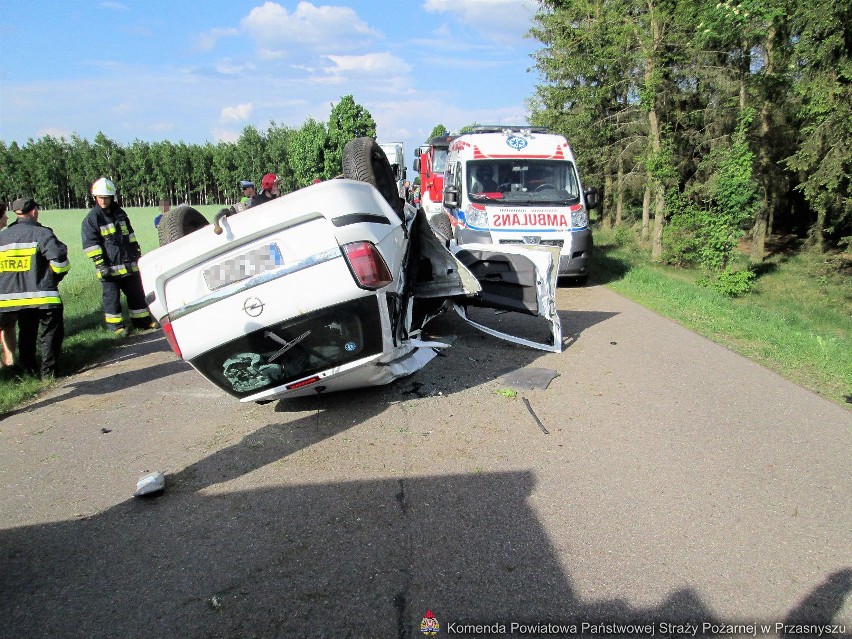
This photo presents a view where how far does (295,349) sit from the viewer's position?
428 cm

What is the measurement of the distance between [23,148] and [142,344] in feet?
252

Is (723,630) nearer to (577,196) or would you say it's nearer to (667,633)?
(667,633)

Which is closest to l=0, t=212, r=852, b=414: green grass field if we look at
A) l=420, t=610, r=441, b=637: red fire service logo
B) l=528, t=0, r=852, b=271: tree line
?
l=528, t=0, r=852, b=271: tree line

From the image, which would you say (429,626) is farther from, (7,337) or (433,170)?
(433,170)

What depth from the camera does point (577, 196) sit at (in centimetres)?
1148

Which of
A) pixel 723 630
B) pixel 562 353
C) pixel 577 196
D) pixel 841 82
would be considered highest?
pixel 841 82

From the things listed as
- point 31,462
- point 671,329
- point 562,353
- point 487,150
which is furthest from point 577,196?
point 31,462

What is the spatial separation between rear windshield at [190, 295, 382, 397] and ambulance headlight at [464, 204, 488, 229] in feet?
22.8

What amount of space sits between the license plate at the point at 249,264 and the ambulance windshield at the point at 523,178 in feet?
25.8

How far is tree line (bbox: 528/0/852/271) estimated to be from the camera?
41.1 feet

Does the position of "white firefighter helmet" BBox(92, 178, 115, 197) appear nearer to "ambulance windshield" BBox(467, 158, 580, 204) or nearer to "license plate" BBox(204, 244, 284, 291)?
"license plate" BBox(204, 244, 284, 291)

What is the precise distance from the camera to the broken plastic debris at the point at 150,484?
3781mm

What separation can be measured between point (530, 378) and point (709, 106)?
51.0 feet

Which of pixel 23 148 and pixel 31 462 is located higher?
pixel 23 148
